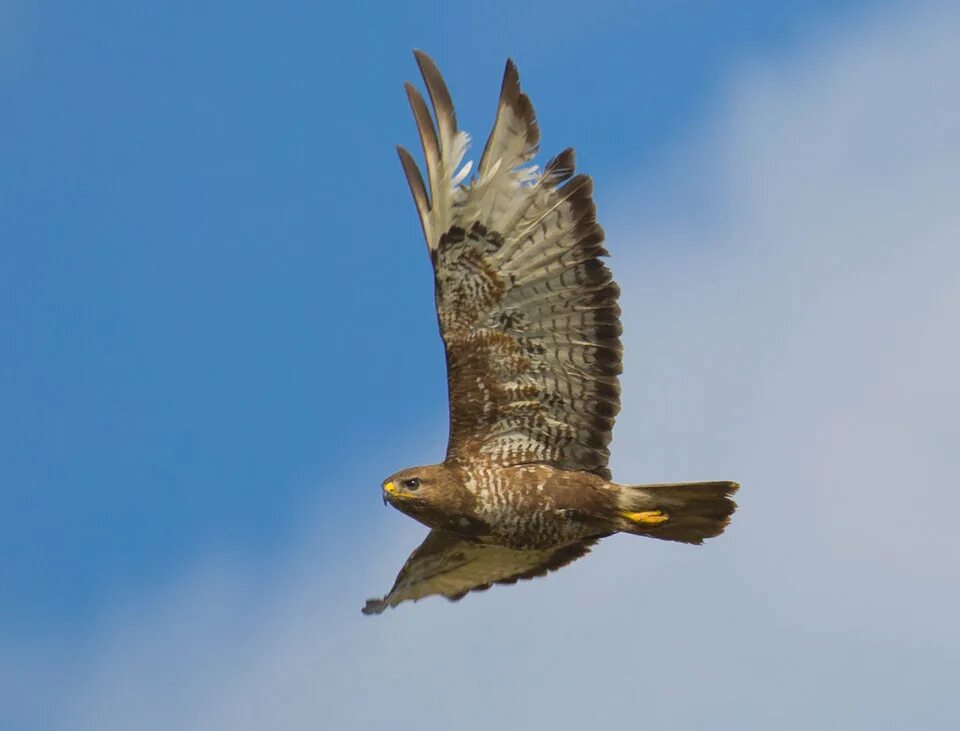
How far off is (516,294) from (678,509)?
2.19 meters

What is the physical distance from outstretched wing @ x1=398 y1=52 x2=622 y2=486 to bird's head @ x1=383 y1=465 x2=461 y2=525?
37 centimetres

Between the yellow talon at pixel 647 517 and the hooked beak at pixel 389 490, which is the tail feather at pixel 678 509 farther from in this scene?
the hooked beak at pixel 389 490

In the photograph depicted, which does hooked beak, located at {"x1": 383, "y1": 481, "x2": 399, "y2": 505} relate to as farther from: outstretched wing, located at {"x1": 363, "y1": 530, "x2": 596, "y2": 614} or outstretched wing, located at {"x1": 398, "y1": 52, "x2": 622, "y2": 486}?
outstretched wing, located at {"x1": 363, "y1": 530, "x2": 596, "y2": 614}

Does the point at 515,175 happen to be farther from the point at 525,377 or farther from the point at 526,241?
the point at 525,377

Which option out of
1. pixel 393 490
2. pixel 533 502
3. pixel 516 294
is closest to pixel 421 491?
pixel 393 490

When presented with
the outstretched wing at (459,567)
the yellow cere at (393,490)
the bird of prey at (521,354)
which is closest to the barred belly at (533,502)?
the bird of prey at (521,354)

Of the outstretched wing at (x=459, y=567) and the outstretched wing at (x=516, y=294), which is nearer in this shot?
the outstretched wing at (x=516, y=294)

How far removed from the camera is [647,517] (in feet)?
52.1

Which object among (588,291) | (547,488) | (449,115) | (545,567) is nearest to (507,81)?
(449,115)

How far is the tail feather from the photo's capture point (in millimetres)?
15750

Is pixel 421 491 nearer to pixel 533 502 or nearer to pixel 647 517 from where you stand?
pixel 533 502

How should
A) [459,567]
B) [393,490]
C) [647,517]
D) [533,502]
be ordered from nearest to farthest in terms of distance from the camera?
[393,490] < [533,502] < [647,517] < [459,567]

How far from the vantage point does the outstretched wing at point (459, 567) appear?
17281 mm

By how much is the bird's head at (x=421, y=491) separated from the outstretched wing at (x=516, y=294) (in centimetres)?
37
